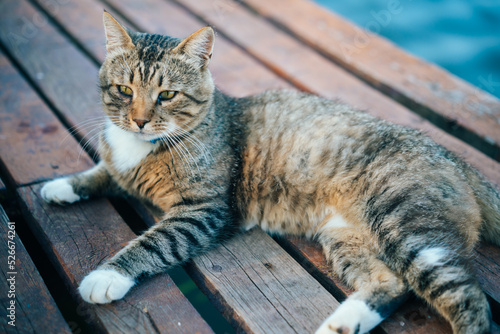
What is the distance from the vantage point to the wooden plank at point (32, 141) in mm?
2439

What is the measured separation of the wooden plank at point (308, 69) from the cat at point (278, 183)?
69 cm

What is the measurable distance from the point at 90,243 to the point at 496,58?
438 centimetres

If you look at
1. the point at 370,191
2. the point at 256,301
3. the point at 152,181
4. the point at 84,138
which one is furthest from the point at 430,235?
the point at 84,138

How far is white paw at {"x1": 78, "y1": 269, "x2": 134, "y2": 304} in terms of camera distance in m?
1.69

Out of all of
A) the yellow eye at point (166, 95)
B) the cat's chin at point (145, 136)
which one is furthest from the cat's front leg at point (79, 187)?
the yellow eye at point (166, 95)

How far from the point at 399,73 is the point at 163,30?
197 cm

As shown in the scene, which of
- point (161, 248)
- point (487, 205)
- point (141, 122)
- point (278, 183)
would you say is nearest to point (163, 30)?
point (141, 122)

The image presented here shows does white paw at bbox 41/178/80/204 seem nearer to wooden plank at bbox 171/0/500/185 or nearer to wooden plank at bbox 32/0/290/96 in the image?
wooden plank at bbox 32/0/290/96

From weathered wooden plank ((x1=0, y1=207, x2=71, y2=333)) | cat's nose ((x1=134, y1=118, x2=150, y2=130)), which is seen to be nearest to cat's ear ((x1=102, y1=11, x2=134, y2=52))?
cat's nose ((x1=134, y1=118, x2=150, y2=130))

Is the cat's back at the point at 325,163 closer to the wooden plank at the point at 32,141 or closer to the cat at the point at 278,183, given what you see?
the cat at the point at 278,183

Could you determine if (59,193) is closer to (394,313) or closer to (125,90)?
(125,90)

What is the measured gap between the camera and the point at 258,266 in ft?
6.46

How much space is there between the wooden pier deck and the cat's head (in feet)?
1.76

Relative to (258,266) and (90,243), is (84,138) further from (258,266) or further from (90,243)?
(258,266)
